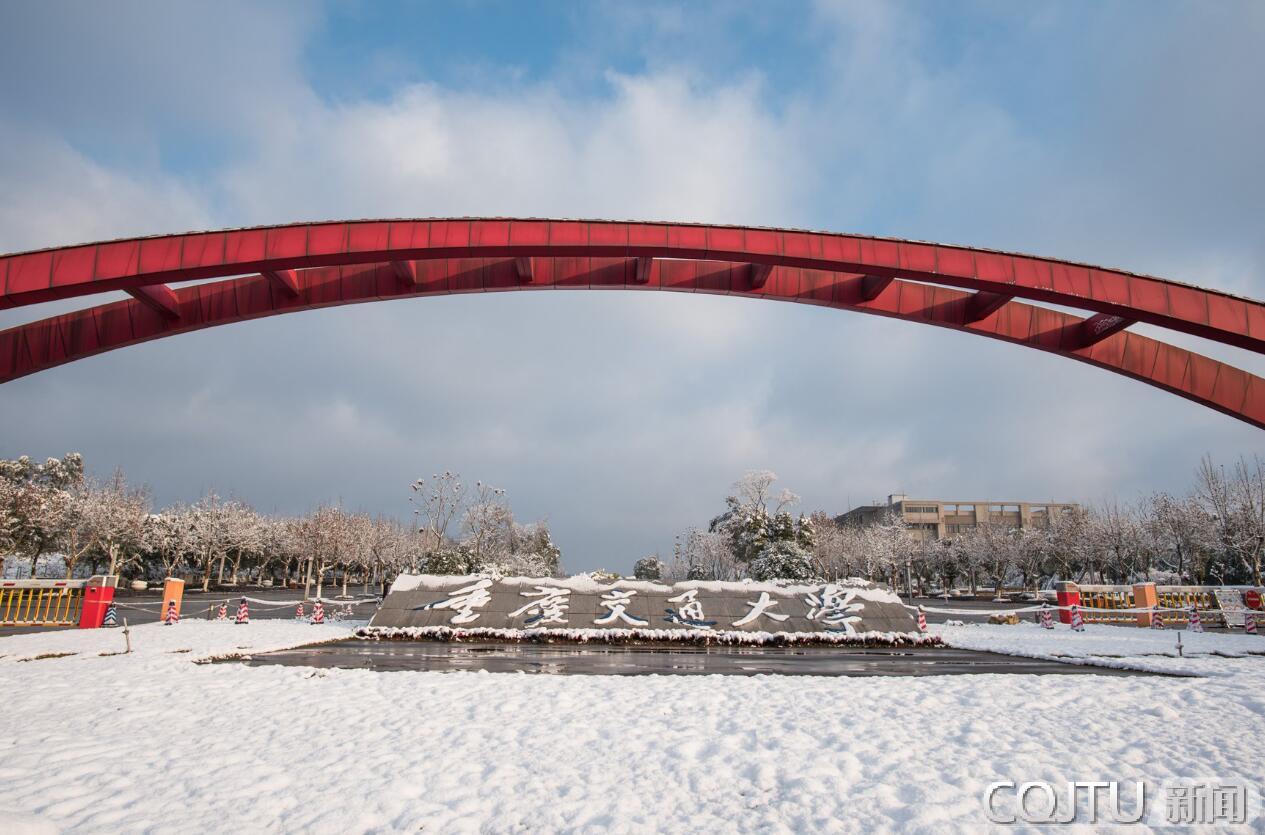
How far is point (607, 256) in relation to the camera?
1019 cm

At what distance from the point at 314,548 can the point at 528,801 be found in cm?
4266

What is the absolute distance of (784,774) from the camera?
14.3 ft

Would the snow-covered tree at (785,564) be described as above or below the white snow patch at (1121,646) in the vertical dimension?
above

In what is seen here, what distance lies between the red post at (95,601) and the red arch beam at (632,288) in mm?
6990

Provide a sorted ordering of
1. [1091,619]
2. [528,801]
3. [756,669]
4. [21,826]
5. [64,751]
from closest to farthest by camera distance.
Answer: [21,826]
[528,801]
[64,751]
[756,669]
[1091,619]

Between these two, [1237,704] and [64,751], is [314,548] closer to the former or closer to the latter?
[64,751]

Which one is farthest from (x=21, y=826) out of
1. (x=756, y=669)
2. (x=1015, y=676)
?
(x=1015, y=676)

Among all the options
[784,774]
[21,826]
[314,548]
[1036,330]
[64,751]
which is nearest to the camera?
[21,826]

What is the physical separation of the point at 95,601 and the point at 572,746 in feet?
51.4

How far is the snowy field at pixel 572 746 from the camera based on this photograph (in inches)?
147

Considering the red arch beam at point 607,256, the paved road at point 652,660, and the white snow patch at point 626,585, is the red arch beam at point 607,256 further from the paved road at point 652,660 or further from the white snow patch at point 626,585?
the white snow patch at point 626,585

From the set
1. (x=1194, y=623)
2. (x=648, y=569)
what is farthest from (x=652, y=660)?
(x=648, y=569)

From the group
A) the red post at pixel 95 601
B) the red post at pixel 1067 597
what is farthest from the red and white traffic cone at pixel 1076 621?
the red post at pixel 95 601

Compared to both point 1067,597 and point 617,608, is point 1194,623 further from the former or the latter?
point 617,608
